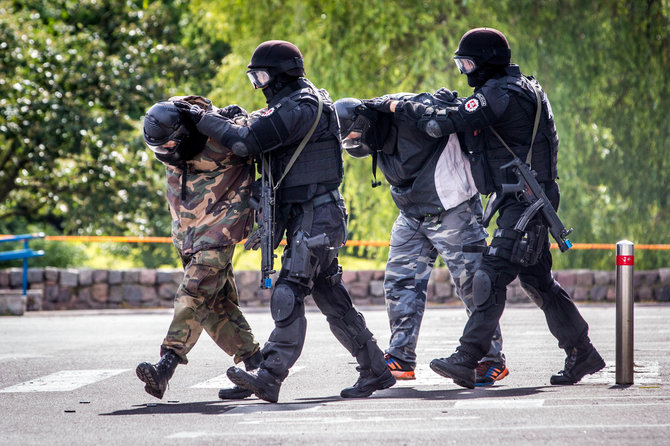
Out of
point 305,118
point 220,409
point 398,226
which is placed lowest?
point 220,409

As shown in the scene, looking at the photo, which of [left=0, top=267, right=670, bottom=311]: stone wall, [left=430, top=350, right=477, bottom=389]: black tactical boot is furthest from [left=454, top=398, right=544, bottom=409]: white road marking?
[left=0, top=267, right=670, bottom=311]: stone wall

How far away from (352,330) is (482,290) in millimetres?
725

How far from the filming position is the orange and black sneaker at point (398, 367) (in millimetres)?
7039

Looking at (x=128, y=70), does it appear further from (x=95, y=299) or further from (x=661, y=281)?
(x=661, y=281)

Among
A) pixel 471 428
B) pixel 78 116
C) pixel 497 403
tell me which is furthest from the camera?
pixel 78 116

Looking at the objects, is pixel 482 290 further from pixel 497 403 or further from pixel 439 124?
pixel 439 124

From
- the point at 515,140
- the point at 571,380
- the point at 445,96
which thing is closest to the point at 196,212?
the point at 445,96

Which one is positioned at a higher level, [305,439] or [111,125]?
[111,125]

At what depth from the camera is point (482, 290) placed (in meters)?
6.40

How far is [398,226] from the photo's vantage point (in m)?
7.23

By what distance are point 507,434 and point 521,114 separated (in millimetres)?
2167

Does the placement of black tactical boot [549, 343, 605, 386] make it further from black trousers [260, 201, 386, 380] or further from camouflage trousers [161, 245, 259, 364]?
camouflage trousers [161, 245, 259, 364]

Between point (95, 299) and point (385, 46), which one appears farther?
point (385, 46)

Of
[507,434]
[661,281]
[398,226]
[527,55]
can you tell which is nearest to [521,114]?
[398,226]
